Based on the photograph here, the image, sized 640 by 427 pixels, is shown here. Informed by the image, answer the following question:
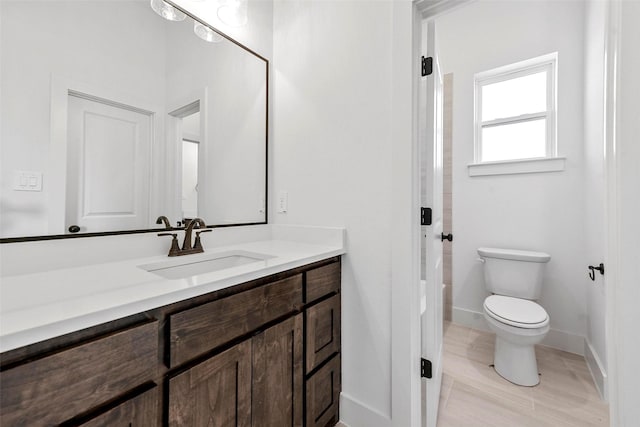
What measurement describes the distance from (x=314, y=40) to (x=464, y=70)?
1714 millimetres

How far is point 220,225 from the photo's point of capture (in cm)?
149

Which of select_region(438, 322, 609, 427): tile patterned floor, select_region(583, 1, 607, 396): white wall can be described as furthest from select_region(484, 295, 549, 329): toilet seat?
select_region(438, 322, 609, 427): tile patterned floor

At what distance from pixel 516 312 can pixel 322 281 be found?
1402 millimetres

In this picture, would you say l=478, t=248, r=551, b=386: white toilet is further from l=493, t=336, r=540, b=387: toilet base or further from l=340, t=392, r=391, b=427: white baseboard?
l=340, t=392, r=391, b=427: white baseboard

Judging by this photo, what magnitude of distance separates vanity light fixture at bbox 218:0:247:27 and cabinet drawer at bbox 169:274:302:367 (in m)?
1.44

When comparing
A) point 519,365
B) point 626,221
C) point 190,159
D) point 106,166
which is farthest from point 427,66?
point 519,365

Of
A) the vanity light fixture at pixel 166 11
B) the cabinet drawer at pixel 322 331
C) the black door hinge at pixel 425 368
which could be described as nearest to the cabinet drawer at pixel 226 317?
the cabinet drawer at pixel 322 331

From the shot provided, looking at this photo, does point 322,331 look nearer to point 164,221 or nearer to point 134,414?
point 134,414

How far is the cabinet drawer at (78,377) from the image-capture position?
0.50 m

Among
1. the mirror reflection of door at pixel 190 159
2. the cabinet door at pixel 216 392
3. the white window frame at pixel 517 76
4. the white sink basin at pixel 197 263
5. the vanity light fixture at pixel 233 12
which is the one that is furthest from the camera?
the white window frame at pixel 517 76

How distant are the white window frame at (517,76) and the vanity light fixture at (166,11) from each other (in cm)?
240

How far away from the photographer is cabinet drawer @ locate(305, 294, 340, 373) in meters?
1.18

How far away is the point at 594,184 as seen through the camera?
1699mm

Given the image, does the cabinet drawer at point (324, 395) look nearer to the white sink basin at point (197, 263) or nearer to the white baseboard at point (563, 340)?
the white sink basin at point (197, 263)
